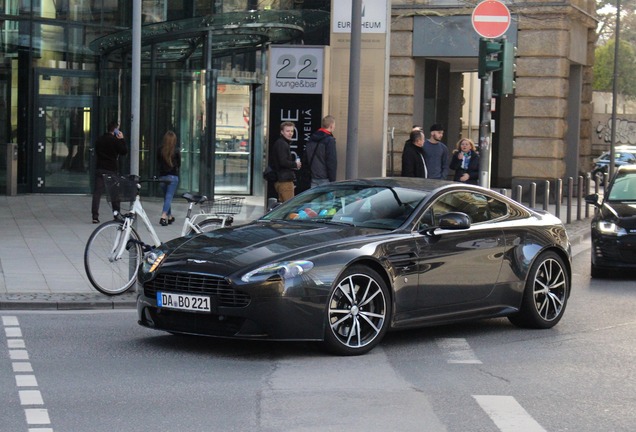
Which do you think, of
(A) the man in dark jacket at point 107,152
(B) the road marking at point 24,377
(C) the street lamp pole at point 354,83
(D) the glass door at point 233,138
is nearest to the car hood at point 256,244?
(B) the road marking at point 24,377

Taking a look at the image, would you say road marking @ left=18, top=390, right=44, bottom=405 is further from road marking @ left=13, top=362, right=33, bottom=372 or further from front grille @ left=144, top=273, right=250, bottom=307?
front grille @ left=144, top=273, right=250, bottom=307

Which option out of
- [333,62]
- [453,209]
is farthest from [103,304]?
[333,62]

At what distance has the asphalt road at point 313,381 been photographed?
712cm

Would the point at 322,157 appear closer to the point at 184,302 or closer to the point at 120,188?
the point at 120,188

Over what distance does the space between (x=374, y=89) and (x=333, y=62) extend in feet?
2.53

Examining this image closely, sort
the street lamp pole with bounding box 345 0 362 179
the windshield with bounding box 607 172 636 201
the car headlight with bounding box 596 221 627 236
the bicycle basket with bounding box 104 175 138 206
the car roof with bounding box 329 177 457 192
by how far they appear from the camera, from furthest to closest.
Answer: the windshield with bounding box 607 172 636 201
the street lamp pole with bounding box 345 0 362 179
the car headlight with bounding box 596 221 627 236
the bicycle basket with bounding box 104 175 138 206
the car roof with bounding box 329 177 457 192

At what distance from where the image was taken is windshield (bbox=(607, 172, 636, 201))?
16.5 meters

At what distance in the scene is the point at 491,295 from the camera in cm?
1055

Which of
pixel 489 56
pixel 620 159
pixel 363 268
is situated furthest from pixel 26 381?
pixel 620 159

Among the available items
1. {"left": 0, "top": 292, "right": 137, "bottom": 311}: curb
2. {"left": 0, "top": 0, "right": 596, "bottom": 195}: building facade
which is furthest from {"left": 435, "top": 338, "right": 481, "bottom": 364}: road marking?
{"left": 0, "top": 0, "right": 596, "bottom": 195}: building facade

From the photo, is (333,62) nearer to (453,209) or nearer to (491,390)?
(453,209)

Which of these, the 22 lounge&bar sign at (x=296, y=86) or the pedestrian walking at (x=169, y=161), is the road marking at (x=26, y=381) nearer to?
the 22 lounge&bar sign at (x=296, y=86)

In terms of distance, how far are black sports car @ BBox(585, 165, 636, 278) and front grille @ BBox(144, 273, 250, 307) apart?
7545 mm

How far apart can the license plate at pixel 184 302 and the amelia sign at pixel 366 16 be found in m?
10.8
